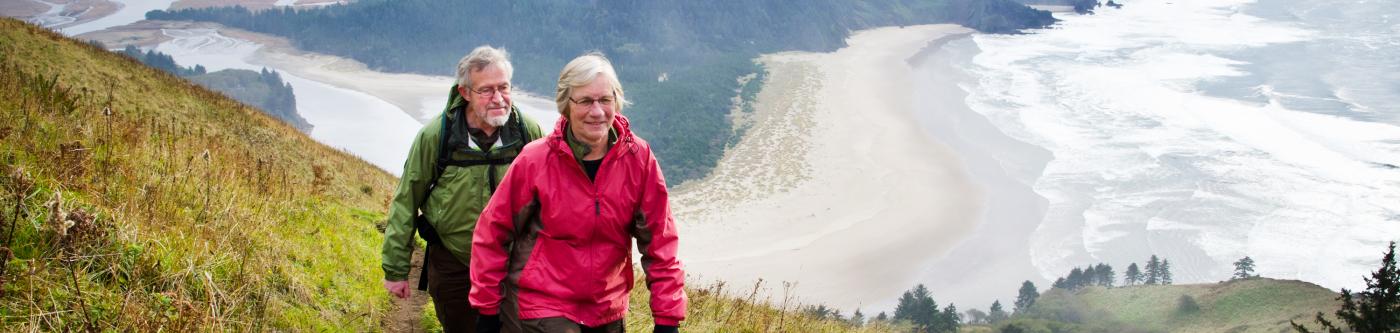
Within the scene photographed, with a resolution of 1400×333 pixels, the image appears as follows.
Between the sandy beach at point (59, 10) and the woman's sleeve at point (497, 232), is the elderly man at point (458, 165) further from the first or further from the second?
the sandy beach at point (59, 10)

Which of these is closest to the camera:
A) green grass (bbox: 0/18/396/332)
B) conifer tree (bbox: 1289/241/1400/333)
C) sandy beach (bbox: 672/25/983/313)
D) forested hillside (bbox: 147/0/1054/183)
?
green grass (bbox: 0/18/396/332)

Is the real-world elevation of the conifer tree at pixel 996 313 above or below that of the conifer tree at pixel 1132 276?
below

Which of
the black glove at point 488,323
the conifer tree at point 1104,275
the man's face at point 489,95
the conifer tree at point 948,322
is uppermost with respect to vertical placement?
the man's face at point 489,95

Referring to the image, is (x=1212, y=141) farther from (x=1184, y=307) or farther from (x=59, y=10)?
(x=59, y=10)

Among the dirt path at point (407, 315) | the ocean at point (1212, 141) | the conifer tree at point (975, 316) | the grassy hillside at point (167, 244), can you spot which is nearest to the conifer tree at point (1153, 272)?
the ocean at point (1212, 141)

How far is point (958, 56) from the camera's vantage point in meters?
88.4

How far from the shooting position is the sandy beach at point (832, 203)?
32.3m

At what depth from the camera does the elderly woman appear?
7.86ft

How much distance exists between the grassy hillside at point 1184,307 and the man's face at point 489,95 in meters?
24.0

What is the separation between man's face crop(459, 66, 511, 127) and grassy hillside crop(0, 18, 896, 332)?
1.25m

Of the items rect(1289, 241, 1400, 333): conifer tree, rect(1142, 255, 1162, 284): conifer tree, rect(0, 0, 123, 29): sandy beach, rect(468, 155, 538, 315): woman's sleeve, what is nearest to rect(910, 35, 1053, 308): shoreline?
rect(1142, 255, 1162, 284): conifer tree

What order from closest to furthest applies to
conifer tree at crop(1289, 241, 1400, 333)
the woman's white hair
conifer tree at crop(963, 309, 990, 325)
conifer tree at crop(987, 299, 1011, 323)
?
the woman's white hair → conifer tree at crop(1289, 241, 1400, 333) → conifer tree at crop(987, 299, 1011, 323) → conifer tree at crop(963, 309, 990, 325)

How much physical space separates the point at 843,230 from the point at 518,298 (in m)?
36.2

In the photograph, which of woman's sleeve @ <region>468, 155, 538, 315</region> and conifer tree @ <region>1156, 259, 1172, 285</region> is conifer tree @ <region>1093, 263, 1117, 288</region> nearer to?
conifer tree @ <region>1156, 259, 1172, 285</region>
